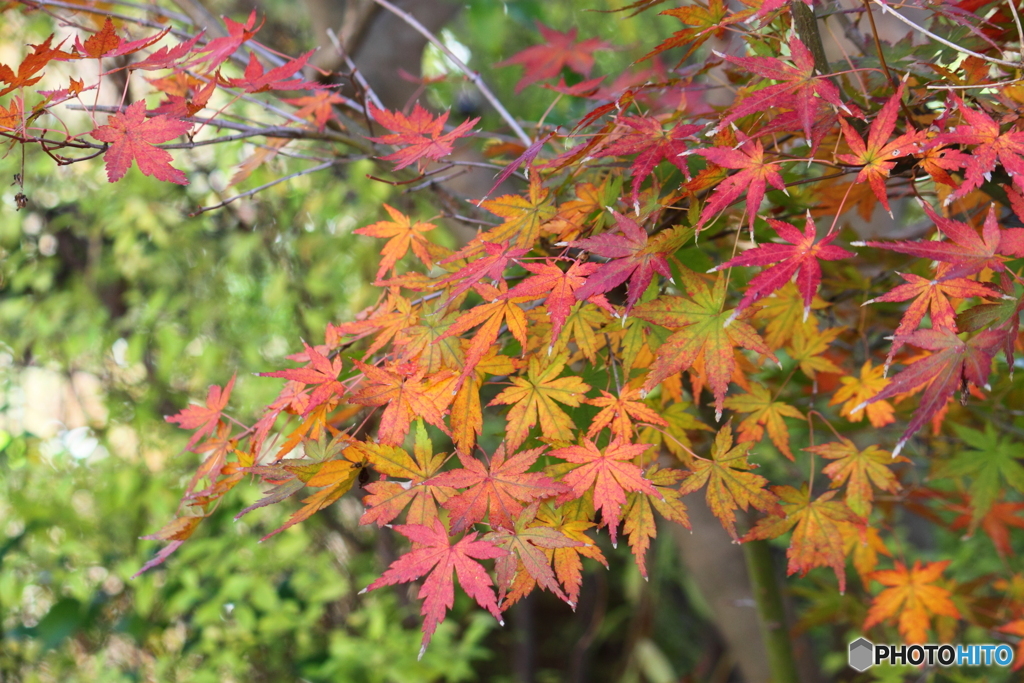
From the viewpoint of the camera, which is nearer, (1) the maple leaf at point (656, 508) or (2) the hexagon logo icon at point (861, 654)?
(1) the maple leaf at point (656, 508)

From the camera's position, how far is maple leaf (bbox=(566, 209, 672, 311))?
540mm

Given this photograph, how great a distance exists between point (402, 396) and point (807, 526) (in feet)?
1.43

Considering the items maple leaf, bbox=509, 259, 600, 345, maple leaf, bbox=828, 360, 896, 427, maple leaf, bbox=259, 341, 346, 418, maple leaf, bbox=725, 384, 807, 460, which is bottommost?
maple leaf, bbox=828, 360, 896, 427

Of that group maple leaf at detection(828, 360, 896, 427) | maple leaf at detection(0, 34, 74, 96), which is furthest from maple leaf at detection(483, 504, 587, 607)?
maple leaf at detection(0, 34, 74, 96)

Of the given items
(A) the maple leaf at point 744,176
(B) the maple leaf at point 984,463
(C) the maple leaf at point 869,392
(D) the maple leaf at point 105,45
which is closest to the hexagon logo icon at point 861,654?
(B) the maple leaf at point 984,463

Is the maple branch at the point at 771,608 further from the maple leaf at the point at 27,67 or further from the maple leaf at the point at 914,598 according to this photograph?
the maple leaf at the point at 27,67

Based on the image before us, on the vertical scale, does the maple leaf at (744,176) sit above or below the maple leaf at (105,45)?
below

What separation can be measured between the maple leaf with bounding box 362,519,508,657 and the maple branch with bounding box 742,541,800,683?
776 mm

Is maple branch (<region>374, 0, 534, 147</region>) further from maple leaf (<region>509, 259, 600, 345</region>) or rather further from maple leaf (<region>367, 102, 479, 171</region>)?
maple leaf (<region>509, 259, 600, 345</region>)

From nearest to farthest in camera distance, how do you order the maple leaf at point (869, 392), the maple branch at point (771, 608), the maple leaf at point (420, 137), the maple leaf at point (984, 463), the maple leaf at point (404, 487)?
1. the maple leaf at point (404, 487)
2. the maple leaf at point (420, 137)
3. the maple leaf at point (869, 392)
4. the maple leaf at point (984, 463)
5. the maple branch at point (771, 608)

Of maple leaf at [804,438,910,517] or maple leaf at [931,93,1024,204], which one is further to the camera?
maple leaf at [804,438,910,517]

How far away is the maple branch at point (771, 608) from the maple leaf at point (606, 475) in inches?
28.1

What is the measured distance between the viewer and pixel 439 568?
0.54 m

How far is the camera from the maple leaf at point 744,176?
1.81 ft
